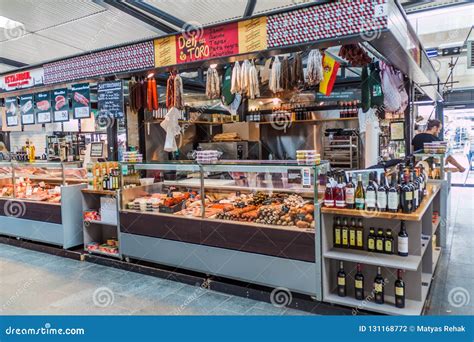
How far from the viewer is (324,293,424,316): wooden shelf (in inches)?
125

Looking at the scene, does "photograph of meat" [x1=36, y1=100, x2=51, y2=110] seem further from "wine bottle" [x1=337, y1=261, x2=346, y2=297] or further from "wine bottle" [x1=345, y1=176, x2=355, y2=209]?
"wine bottle" [x1=337, y1=261, x2=346, y2=297]

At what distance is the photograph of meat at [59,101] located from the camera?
594 centimetres

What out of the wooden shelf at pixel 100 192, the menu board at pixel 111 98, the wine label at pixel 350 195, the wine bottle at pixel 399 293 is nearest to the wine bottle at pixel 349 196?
the wine label at pixel 350 195

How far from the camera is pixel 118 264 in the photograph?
192 inches

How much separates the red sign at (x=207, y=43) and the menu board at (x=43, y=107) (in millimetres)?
3170

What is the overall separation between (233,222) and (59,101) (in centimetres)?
397

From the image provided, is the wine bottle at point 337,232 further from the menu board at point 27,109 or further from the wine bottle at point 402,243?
the menu board at point 27,109

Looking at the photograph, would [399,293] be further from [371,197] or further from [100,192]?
[100,192]

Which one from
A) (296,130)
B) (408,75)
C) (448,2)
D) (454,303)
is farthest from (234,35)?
(296,130)

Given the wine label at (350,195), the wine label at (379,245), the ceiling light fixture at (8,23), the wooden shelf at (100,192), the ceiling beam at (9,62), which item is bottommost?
the wine label at (379,245)

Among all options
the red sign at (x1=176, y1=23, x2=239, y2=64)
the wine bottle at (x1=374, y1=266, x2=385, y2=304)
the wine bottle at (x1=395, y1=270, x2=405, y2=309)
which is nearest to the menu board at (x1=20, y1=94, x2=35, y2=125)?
the red sign at (x1=176, y1=23, x2=239, y2=64)

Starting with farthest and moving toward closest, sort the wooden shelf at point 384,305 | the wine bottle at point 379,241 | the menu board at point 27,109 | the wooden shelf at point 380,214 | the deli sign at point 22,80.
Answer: the menu board at point 27,109, the deli sign at point 22,80, the wine bottle at point 379,241, the wooden shelf at point 384,305, the wooden shelf at point 380,214
